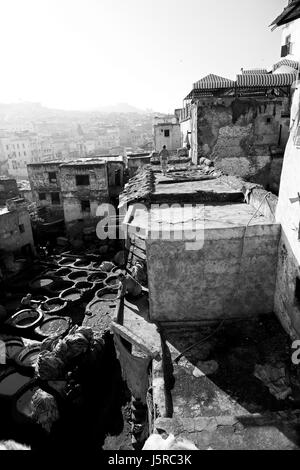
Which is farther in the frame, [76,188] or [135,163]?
[135,163]

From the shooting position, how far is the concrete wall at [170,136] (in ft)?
113

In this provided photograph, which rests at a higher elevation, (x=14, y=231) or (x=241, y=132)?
(x=241, y=132)

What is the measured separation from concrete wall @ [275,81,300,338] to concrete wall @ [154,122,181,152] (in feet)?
95.1

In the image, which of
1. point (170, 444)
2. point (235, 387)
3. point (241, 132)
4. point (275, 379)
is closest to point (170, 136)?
point (241, 132)

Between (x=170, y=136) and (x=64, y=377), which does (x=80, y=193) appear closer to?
(x=170, y=136)

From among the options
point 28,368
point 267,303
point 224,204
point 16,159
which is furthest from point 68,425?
point 16,159

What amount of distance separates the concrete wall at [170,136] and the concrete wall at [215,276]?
29.0 m

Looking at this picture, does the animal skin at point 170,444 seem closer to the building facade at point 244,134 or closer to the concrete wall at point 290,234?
the concrete wall at point 290,234

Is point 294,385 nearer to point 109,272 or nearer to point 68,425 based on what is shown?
point 68,425

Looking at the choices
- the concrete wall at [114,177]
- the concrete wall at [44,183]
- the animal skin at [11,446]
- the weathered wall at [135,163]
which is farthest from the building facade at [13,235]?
the animal skin at [11,446]

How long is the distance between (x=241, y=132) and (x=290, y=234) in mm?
13067

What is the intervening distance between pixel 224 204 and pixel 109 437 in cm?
908

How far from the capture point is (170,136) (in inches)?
1368

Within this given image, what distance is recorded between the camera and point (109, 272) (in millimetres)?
22078
